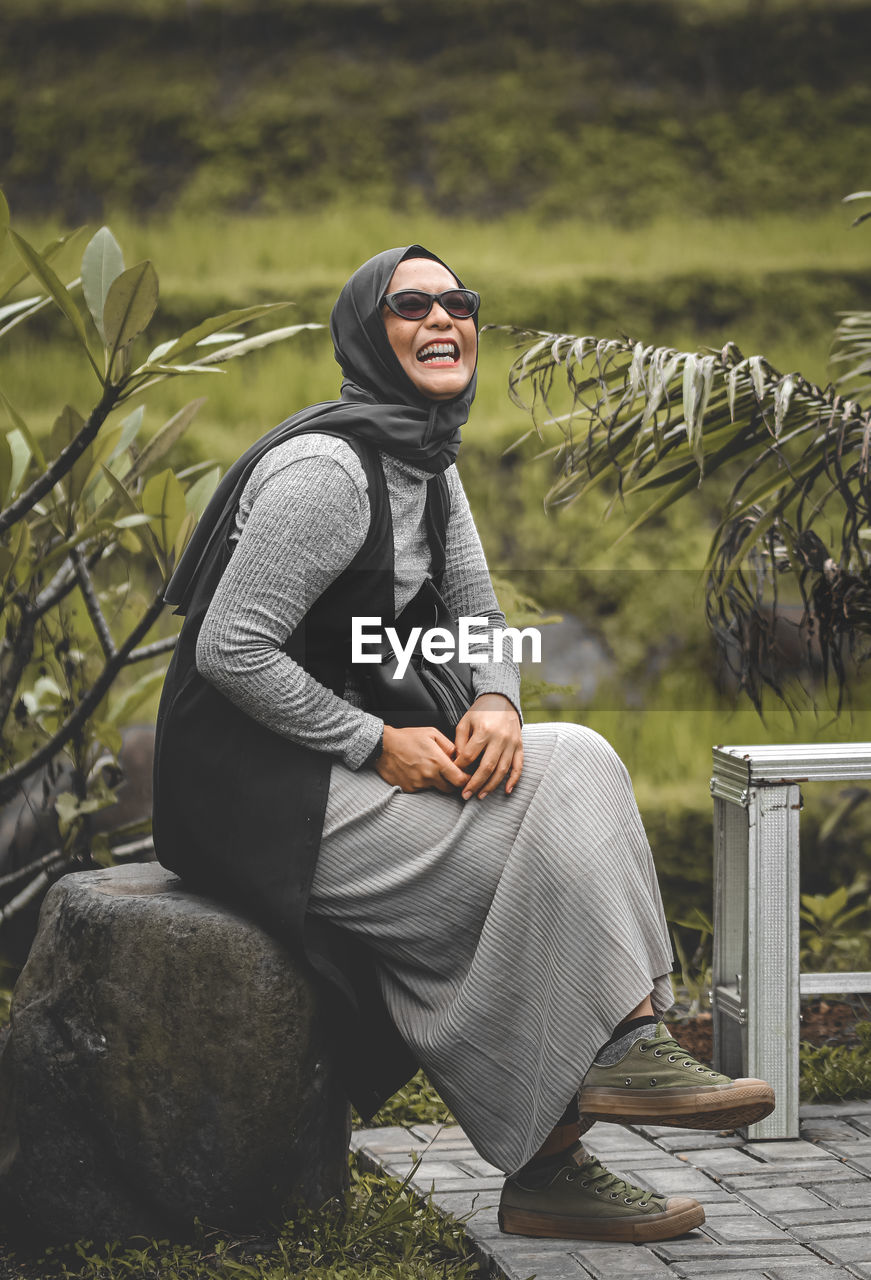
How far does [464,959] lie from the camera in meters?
2.44

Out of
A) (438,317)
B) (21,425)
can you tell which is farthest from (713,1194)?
(21,425)

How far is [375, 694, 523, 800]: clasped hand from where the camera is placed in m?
2.42

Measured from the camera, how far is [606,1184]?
8.23 ft

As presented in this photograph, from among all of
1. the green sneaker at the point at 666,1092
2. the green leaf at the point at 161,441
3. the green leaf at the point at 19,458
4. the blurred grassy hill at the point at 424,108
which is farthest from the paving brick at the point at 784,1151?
the blurred grassy hill at the point at 424,108

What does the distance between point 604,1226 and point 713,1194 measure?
0.35 metres

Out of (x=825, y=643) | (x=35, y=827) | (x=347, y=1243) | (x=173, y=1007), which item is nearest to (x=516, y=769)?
(x=173, y=1007)

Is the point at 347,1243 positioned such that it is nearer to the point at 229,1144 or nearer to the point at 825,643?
the point at 229,1144

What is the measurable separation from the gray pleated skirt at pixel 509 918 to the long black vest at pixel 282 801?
5cm

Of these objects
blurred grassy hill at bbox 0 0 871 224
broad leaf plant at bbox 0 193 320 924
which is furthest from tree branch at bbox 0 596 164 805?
blurred grassy hill at bbox 0 0 871 224

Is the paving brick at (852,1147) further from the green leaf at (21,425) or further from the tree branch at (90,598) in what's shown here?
the green leaf at (21,425)

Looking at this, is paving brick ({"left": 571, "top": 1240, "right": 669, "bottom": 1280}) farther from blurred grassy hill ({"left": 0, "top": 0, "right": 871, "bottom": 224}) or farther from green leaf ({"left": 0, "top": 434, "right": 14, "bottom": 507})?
blurred grassy hill ({"left": 0, "top": 0, "right": 871, "bottom": 224})

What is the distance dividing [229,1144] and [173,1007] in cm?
24

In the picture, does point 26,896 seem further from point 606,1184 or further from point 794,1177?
point 794,1177

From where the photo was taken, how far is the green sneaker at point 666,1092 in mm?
2270
